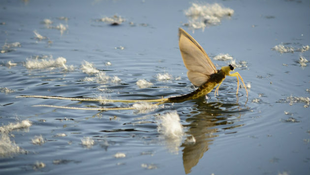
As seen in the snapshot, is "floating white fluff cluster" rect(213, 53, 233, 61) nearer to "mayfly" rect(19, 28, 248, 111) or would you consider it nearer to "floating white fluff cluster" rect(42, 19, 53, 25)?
"mayfly" rect(19, 28, 248, 111)

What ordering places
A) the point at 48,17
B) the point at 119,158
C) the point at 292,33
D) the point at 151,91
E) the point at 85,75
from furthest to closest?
the point at 48,17
the point at 292,33
the point at 85,75
the point at 151,91
the point at 119,158

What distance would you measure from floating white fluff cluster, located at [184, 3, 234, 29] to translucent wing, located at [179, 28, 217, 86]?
15.1 ft

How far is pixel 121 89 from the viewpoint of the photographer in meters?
5.61

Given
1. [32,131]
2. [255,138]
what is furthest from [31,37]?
[255,138]

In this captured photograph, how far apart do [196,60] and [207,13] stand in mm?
5135

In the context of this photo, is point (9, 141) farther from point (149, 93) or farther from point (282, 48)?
point (282, 48)

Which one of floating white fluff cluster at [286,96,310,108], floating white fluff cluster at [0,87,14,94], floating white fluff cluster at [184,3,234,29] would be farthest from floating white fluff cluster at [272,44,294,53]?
floating white fluff cluster at [0,87,14,94]

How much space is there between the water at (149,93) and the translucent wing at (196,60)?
423 millimetres

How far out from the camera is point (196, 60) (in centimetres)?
480

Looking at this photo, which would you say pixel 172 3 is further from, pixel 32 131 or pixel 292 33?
pixel 32 131

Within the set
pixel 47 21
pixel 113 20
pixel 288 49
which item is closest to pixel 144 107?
pixel 288 49

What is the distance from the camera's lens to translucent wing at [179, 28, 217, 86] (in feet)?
15.4

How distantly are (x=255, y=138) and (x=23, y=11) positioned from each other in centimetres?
803

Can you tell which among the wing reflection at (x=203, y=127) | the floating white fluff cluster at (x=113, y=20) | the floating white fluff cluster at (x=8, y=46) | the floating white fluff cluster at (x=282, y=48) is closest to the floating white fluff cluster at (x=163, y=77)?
the wing reflection at (x=203, y=127)
